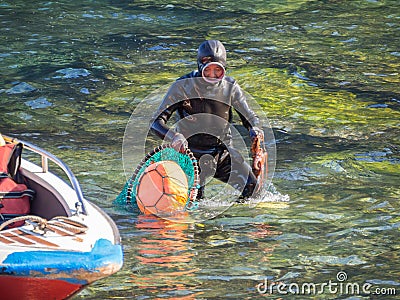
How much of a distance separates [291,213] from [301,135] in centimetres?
382

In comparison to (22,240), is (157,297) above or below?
below

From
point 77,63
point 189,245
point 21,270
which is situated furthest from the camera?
point 77,63

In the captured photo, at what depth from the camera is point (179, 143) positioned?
9.39 m

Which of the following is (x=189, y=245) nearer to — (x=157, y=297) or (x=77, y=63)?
(x=157, y=297)

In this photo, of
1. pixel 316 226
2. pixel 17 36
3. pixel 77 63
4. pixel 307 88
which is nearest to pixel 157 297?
pixel 316 226

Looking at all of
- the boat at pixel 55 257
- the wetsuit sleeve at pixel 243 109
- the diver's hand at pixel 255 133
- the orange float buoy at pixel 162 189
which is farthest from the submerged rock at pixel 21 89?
the boat at pixel 55 257

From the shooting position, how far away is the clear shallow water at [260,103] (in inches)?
324

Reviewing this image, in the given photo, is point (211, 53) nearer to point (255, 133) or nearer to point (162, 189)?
point (255, 133)

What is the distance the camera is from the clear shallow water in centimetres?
823

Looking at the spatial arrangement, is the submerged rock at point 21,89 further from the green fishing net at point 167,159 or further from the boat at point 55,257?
the boat at point 55,257

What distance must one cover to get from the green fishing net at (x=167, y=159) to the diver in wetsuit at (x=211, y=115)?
0.84 feet

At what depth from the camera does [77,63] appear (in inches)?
683

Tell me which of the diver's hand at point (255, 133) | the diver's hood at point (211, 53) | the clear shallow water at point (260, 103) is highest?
the diver's hood at point (211, 53)

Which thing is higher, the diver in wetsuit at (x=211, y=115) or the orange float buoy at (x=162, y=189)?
the diver in wetsuit at (x=211, y=115)
